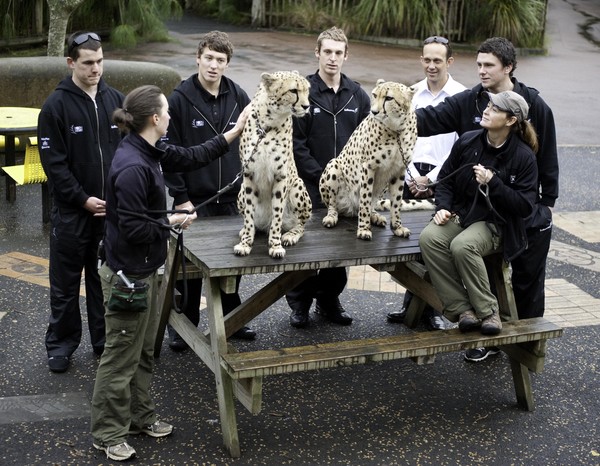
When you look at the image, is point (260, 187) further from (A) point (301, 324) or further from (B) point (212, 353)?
(A) point (301, 324)

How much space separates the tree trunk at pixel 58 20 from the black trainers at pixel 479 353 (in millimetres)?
8165

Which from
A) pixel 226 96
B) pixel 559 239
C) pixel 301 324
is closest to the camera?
pixel 226 96

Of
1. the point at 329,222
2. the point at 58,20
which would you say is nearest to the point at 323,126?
the point at 329,222

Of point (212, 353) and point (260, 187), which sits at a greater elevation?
point (260, 187)

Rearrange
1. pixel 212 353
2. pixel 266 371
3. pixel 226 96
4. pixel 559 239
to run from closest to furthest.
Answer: pixel 266 371
pixel 212 353
pixel 226 96
pixel 559 239

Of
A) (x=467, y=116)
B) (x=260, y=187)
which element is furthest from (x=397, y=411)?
(x=467, y=116)


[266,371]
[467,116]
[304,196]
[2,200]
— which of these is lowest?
[2,200]

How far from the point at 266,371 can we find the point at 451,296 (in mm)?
1386

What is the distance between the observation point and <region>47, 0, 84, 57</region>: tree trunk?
38.9 ft

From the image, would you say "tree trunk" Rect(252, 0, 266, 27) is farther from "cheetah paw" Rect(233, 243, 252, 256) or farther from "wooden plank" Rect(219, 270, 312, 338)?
"cheetah paw" Rect(233, 243, 252, 256)

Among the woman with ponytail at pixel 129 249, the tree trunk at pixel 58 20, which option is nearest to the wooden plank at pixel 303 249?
the woman with ponytail at pixel 129 249

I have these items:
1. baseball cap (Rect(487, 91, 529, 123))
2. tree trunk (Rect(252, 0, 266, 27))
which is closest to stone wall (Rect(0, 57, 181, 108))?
baseball cap (Rect(487, 91, 529, 123))

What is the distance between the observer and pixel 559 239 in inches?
353

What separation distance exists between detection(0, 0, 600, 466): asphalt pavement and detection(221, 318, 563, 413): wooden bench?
356mm
